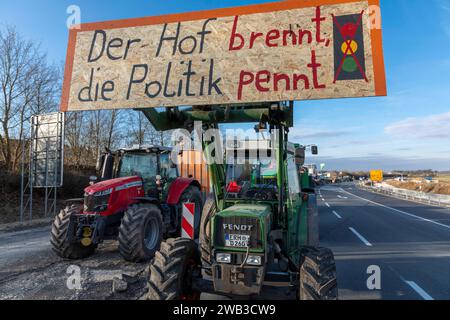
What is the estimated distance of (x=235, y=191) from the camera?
18.2 feet

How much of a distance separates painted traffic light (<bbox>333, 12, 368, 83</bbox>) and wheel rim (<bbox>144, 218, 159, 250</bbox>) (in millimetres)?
5033

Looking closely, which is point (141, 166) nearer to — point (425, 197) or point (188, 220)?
point (188, 220)

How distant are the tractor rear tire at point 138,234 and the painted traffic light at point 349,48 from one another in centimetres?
467

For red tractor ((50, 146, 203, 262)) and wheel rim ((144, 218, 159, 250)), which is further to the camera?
wheel rim ((144, 218, 159, 250))

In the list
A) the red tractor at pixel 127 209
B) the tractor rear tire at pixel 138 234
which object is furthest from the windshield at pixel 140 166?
the tractor rear tire at pixel 138 234

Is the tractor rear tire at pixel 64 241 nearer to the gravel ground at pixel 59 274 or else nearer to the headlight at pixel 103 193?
the gravel ground at pixel 59 274

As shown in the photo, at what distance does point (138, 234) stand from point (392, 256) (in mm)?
5732

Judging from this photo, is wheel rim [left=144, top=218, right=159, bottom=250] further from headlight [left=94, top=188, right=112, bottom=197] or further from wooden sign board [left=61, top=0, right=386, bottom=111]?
wooden sign board [left=61, top=0, right=386, bottom=111]

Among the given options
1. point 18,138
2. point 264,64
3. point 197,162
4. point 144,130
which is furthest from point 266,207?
point 144,130

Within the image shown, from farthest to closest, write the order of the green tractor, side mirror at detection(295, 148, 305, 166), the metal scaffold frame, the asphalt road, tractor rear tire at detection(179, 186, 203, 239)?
1. the metal scaffold frame
2. tractor rear tire at detection(179, 186, 203, 239)
3. the asphalt road
4. side mirror at detection(295, 148, 305, 166)
5. the green tractor

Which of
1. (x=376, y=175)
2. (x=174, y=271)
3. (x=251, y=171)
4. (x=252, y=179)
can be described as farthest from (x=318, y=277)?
(x=376, y=175)

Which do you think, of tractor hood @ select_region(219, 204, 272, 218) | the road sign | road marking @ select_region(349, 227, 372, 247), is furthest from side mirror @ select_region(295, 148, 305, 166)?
the road sign

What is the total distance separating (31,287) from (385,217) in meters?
14.3

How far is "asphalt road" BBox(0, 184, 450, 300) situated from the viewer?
5.10 meters
